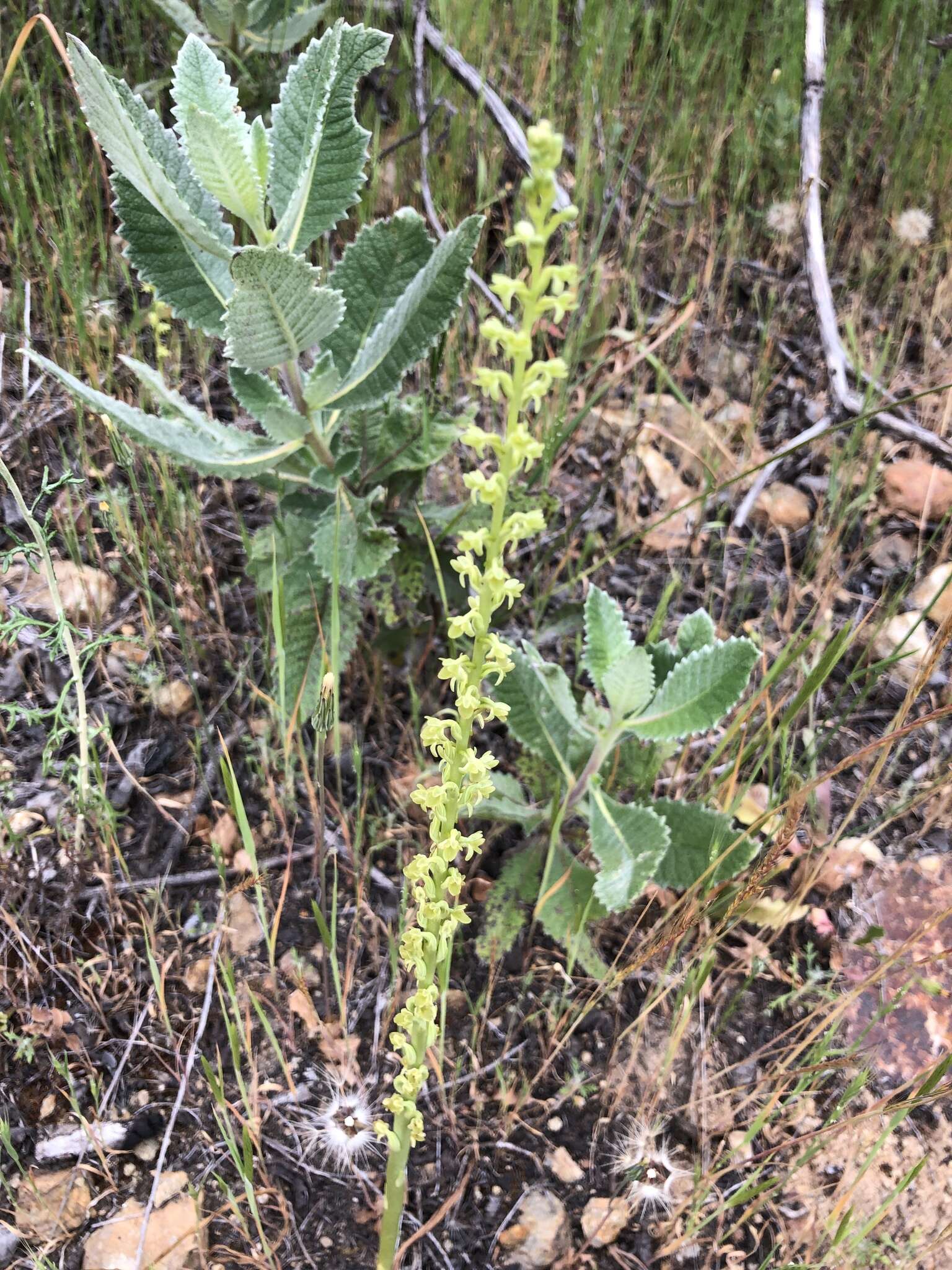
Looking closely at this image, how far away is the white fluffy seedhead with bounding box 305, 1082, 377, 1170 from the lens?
5.60ft

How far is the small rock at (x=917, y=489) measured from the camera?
108 inches

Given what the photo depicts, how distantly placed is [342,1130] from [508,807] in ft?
2.17

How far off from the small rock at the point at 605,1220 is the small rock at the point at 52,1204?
2.84ft

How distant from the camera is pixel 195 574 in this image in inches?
88.3

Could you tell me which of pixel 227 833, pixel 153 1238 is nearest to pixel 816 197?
pixel 227 833

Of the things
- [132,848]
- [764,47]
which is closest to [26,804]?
[132,848]

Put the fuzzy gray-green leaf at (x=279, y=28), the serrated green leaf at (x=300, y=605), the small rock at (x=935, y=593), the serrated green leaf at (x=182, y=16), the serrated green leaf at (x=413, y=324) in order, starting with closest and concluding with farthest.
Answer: the serrated green leaf at (x=413, y=324)
the serrated green leaf at (x=300, y=605)
the serrated green leaf at (x=182, y=16)
the fuzzy gray-green leaf at (x=279, y=28)
the small rock at (x=935, y=593)

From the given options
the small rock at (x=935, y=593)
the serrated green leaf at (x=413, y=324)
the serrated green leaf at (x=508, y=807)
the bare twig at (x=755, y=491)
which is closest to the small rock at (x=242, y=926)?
the serrated green leaf at (x=508, y=807)

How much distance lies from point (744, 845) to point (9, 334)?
6.96ft

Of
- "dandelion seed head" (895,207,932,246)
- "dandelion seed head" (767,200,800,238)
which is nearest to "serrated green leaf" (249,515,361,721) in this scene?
"dandelion seed head" (767,200,800,238)

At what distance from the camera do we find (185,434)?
1.64 meters

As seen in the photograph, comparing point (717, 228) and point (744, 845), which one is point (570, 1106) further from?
point (717, 228)

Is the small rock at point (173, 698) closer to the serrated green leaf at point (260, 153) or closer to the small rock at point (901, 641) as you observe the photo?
the serrated green leaf at point (260, 153)

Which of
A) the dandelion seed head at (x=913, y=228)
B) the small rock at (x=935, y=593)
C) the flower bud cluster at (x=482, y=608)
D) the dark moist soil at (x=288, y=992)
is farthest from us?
the dandelion seed head at (x=913, y=228)
